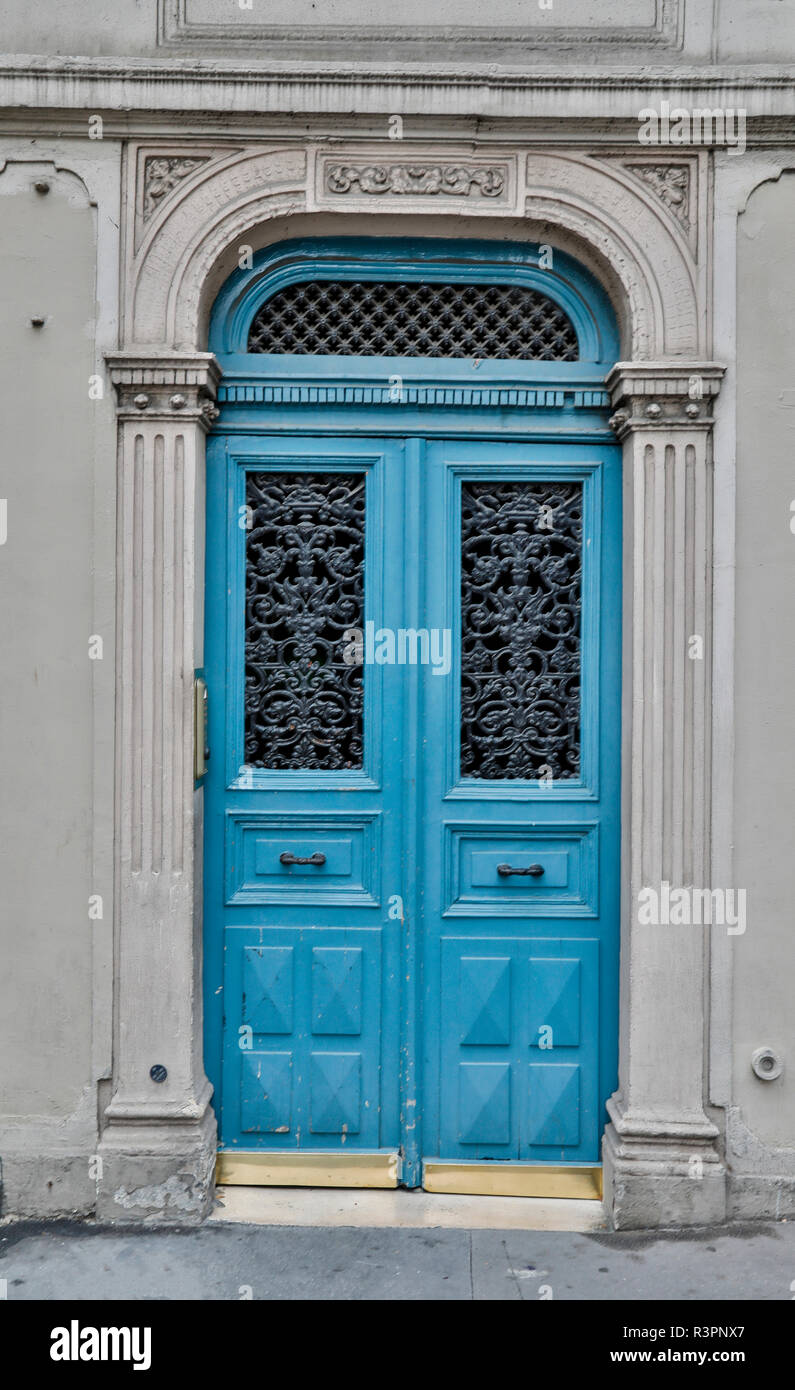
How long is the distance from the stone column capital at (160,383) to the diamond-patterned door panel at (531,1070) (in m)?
2.35

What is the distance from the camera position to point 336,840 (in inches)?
165

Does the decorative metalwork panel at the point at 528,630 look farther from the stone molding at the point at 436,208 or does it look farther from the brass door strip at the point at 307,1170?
the brass door strip at the point at 307,1170

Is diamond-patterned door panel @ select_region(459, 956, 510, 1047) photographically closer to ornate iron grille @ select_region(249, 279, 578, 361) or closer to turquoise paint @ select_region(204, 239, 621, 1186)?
turquoise paint @ select_region(204, 239, 621, 1186)

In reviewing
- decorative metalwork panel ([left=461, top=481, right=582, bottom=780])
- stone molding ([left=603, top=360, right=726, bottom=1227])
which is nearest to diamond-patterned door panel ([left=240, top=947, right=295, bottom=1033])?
decorative metalwork panel ([left=461, top=481, right=582, bottom=780])

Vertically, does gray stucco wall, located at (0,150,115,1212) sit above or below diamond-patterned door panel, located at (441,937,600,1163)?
above

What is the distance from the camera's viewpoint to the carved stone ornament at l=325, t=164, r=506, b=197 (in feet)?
13.1

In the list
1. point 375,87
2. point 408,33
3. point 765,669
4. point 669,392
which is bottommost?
point 765,669

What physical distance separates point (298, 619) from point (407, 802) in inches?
32.2

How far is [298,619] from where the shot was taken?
4.18 meters

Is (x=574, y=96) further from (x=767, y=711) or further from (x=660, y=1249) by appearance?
(x=660, y=1249)

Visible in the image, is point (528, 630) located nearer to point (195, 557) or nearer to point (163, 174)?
point (195, 557)

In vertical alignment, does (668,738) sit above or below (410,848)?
above

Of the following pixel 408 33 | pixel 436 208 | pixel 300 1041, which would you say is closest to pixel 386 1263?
pixel 300 1041
